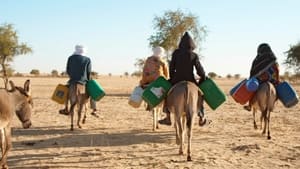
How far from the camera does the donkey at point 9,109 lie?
8.53 m

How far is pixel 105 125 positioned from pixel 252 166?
7410mm

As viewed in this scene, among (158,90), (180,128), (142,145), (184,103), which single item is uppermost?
(158,90)

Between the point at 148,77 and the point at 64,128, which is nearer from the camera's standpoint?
the point at 148,77

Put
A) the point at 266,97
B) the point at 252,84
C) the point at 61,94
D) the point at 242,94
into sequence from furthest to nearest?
the point at 61,94
the point at 242,94
the point at 252,84
the point at 266,97

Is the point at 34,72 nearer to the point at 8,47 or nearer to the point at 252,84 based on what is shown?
the point at 8,47

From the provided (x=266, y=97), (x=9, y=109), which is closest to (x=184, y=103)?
(x=9, y=109)

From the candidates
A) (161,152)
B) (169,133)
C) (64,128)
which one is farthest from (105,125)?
(161,152)

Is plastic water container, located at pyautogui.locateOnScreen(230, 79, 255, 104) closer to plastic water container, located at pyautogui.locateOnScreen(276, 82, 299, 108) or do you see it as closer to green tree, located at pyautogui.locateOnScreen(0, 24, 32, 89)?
plastic water container, located at pyautogui.locateOnScreen(276, 82, 299, 108)

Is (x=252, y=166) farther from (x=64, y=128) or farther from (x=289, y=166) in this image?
(x=64, y=128)

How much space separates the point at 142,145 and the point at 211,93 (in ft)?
7.64

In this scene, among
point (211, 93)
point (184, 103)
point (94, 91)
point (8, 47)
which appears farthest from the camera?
point (8, 47)

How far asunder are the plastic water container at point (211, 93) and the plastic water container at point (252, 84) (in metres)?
2.31

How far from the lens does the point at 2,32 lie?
40.8 m

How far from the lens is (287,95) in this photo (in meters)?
13.6
